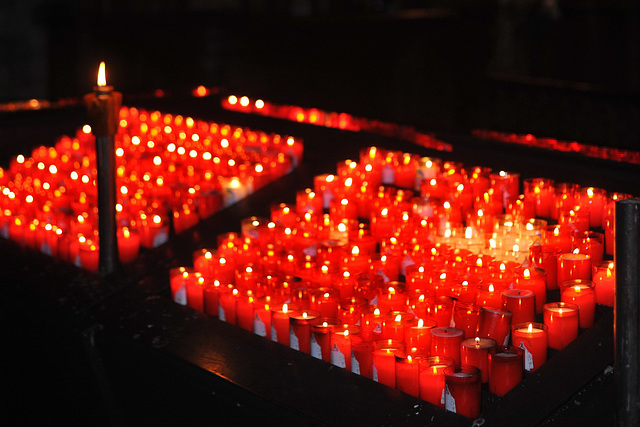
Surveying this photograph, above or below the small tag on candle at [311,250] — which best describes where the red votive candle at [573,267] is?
above

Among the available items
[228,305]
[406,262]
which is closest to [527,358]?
[406,262]

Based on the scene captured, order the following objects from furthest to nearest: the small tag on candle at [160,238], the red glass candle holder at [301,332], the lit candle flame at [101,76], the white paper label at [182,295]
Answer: the small tag on candle at [160,238] < the lit candle flame at [101,76] < the white paper label at [182,295] < the red glass candle holder at [301,332]

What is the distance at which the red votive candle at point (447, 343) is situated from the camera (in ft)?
7.16

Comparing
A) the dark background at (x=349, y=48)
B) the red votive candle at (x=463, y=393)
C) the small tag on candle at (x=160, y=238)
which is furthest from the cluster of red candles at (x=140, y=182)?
the dark background at (x=349, y=48)

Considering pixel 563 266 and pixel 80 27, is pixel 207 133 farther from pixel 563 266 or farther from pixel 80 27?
pixel 80 27

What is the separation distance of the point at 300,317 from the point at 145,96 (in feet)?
9.37

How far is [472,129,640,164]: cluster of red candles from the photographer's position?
127 inches

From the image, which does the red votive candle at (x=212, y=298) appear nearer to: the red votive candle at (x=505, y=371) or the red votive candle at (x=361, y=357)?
the red votive candle at (x=361, y=357)

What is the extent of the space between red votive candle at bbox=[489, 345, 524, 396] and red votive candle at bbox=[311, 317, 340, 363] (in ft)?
1.32

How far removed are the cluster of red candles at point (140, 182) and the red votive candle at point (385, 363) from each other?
1208mm

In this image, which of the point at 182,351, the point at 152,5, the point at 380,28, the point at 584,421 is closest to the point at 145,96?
the point at 182,351

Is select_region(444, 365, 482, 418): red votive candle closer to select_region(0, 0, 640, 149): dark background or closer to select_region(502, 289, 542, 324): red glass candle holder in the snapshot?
select_region(502, 289, 542, 324): red glass candle holder

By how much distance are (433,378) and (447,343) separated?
136 mm

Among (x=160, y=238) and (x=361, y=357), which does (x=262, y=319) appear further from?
(x=160, y=238)
